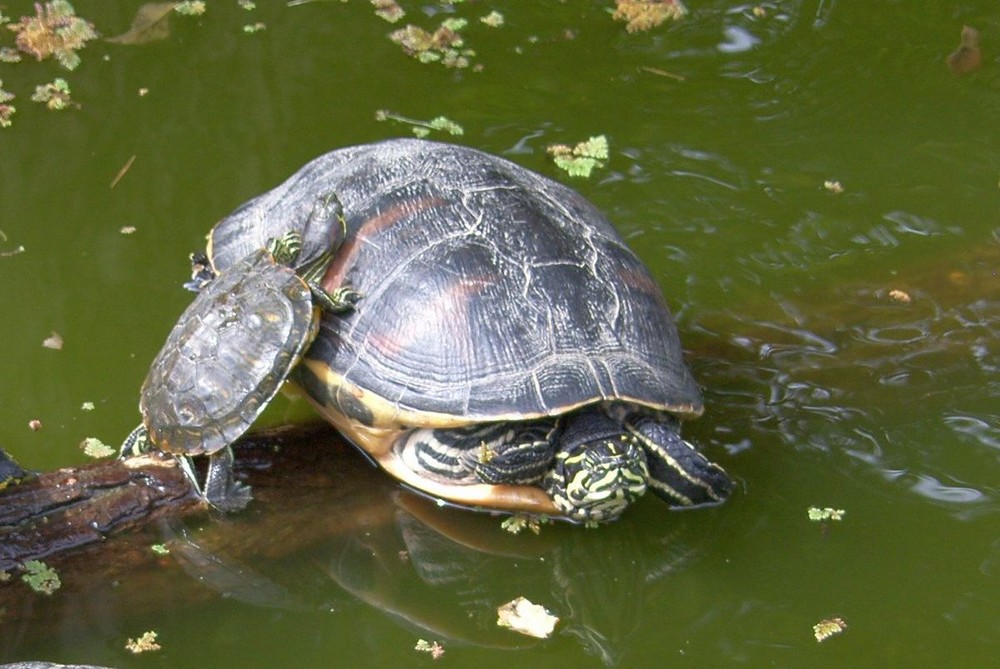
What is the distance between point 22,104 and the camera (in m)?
7.27

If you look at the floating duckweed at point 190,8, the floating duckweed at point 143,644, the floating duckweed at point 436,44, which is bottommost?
the floating duckweed at point 143,644

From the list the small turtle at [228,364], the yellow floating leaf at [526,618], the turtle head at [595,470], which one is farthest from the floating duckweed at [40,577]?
the turtle head at [595,470]

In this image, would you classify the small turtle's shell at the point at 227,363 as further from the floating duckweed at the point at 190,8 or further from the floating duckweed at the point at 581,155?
the floating duckweed at the point at 190,8

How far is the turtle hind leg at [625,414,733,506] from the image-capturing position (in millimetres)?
4625

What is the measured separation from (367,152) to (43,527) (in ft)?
7.10

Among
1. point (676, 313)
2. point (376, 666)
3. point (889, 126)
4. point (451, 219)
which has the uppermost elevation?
point (451, 219)

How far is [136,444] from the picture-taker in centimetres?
482

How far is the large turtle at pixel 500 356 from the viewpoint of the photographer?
4.49m

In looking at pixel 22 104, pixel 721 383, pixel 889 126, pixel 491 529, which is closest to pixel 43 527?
pixel 491 529

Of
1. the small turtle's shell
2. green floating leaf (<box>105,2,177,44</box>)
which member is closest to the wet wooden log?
the small turtle's shell

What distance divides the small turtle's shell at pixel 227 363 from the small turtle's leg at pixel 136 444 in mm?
203

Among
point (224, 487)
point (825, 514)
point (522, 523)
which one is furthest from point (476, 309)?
point (825, 514)

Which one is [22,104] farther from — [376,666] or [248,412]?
[376,666]

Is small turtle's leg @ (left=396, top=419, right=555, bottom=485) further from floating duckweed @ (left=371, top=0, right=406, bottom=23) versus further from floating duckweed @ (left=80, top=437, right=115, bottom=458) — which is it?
floating duckweed @ (left=371, top=0, right=406, bottom=23)
